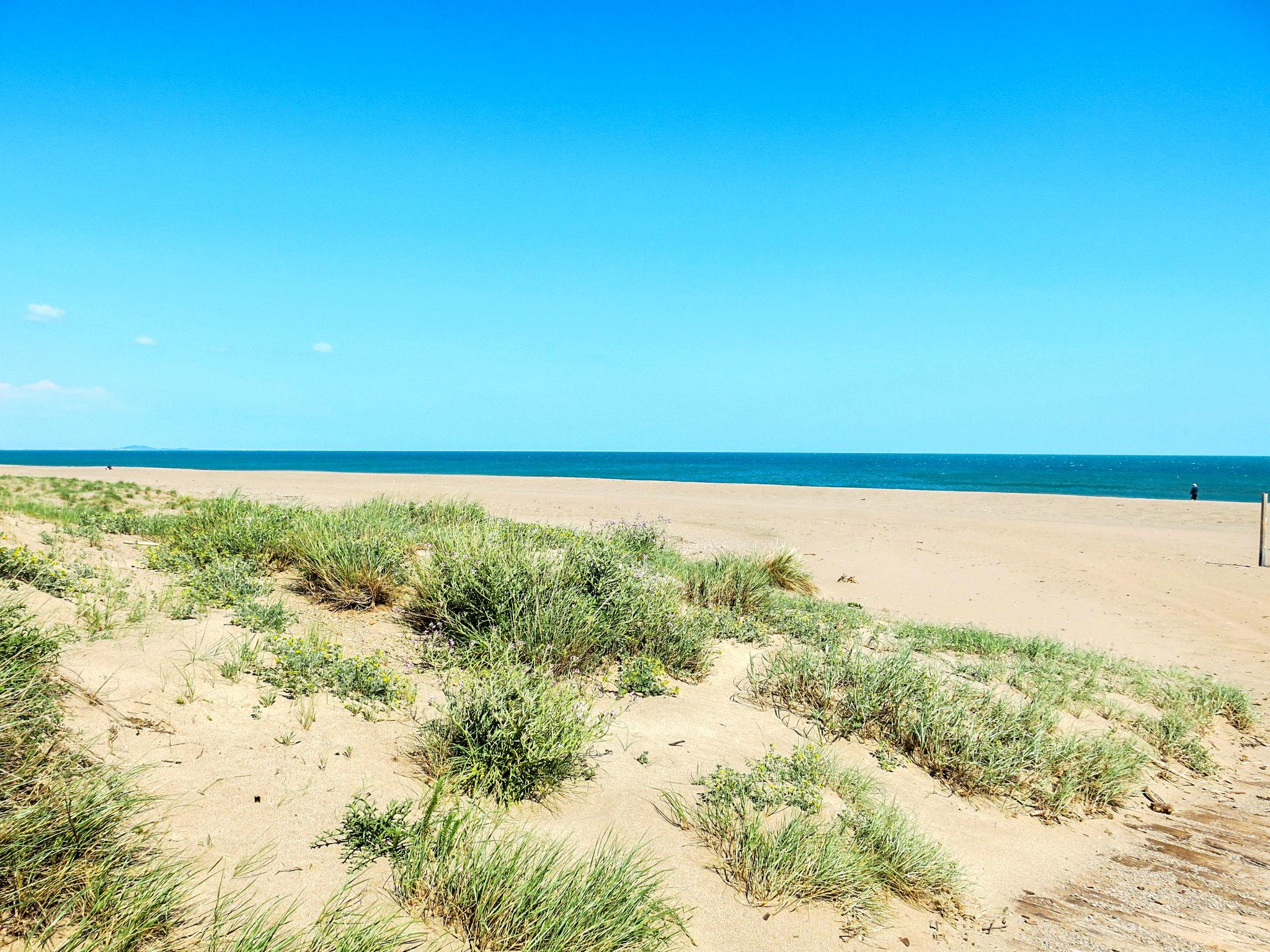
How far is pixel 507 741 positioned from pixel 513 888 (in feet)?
3.74

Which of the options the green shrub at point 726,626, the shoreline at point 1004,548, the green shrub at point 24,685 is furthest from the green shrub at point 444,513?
the green shrub at point 24,685

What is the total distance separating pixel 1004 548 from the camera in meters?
17.7

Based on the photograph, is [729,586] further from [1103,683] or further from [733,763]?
[1103,683]

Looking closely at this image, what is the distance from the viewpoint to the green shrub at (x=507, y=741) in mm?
3859

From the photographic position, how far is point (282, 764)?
3.66 meters

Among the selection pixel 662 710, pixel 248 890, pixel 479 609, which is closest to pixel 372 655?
pixel 479 609

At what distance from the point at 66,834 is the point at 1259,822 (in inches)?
292

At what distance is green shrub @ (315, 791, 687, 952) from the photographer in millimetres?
2779

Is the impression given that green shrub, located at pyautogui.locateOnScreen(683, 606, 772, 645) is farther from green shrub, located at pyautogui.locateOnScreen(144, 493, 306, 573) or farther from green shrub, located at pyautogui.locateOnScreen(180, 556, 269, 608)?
green shrub, located at pyautogui.locateOnScreen(144, 493, 306, 573)

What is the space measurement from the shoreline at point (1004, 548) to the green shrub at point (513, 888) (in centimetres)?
888

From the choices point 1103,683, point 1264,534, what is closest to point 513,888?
point 1103,683

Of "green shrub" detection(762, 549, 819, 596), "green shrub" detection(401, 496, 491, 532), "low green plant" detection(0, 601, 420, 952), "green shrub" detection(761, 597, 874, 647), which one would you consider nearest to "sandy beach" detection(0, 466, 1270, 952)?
"low green plant" detection(0, 601, 420, 952)

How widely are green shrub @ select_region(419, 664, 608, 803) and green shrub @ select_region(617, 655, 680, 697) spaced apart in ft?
3.69

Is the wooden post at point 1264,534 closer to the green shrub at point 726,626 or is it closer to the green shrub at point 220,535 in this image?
the green shrub at point 726,626
